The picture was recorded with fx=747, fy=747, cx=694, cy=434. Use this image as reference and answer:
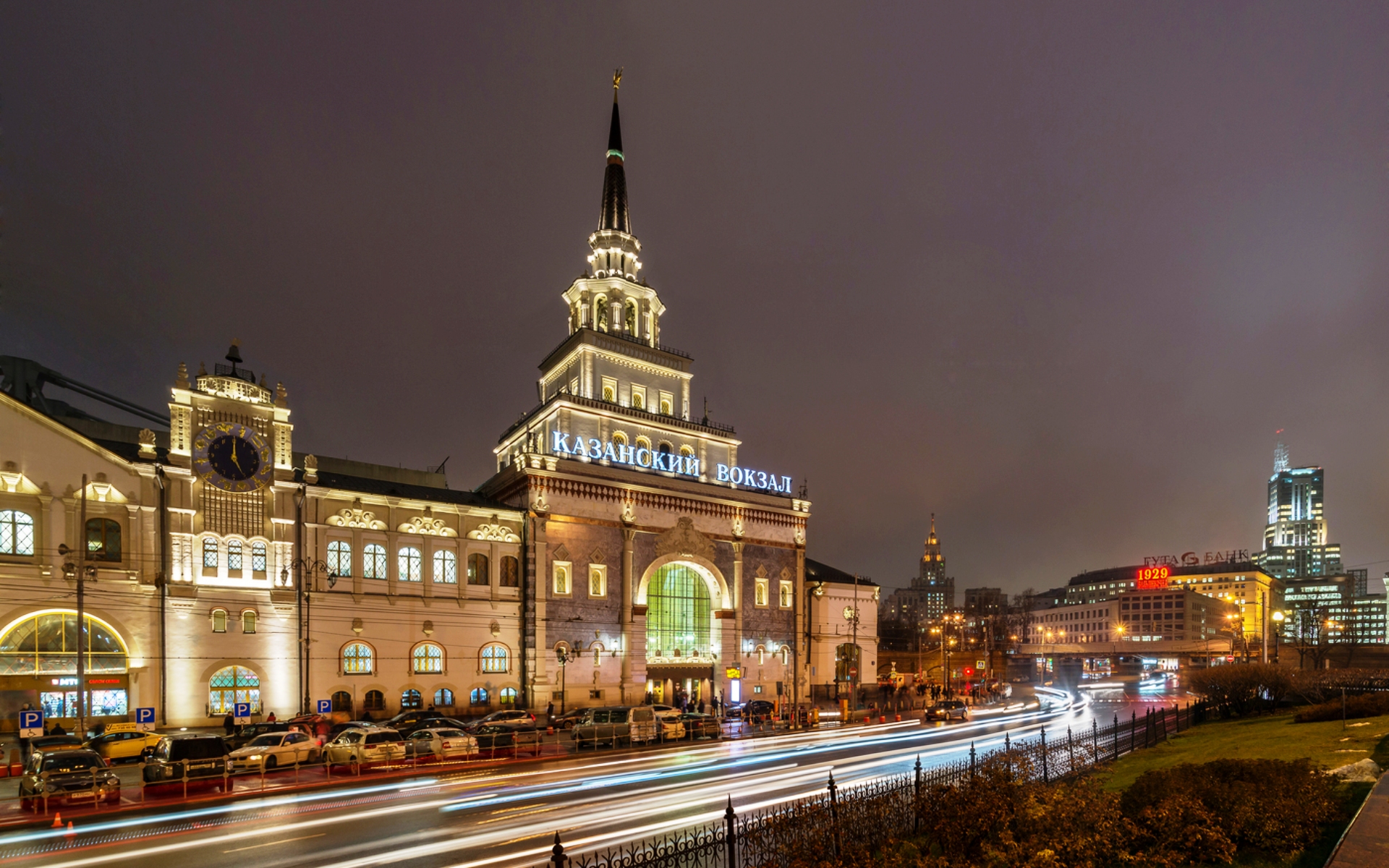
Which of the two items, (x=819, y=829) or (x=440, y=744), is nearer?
(x=819, y=829)

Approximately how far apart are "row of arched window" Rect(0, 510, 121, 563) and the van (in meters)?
25.2

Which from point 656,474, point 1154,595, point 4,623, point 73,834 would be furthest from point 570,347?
point 1154,595

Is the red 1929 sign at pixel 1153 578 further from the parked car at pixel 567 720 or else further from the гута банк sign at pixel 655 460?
the parked car at pixel 567 720

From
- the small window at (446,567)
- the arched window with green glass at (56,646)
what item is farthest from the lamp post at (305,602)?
the arched window with green glass at (56,646)

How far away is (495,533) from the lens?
50.6m

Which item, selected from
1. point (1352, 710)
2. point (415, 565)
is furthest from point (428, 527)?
point (1352, 710)

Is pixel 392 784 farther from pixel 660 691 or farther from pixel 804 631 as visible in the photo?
pixel 804 631

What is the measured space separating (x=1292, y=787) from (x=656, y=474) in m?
47.7

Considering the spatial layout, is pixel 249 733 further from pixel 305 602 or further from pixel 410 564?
pixel 410 564

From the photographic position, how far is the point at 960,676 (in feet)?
277

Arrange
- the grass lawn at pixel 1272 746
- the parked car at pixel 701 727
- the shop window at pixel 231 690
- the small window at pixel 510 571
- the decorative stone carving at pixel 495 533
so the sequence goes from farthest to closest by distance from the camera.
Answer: the small window at pixel 510 571 → the decorative stone carving at pixel 495 533 → the shop window at pixel 231 690 → the parked car at pixel 701 727 → the grass lawn at pixel 1272 746

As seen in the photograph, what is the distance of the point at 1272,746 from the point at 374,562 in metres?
44.2

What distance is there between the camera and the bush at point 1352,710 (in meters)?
29.3

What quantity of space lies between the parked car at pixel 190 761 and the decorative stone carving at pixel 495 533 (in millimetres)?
25432
